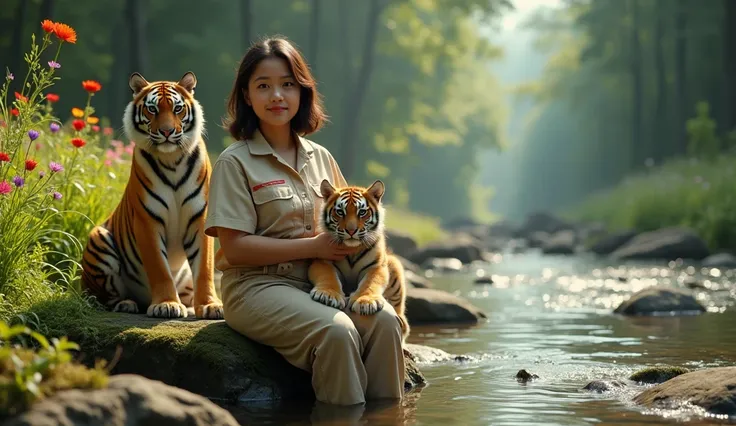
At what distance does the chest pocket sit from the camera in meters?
6.00

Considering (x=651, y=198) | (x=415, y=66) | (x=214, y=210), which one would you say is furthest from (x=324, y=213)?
(x=415, y=66)

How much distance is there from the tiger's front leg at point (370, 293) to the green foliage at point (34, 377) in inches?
77.6

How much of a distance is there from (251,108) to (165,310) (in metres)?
1.45

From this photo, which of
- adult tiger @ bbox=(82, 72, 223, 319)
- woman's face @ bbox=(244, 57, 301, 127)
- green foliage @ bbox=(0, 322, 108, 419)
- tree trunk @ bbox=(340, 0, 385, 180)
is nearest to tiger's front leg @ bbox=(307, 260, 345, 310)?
woman's face @ bbox=(244, 57, 301, 127)

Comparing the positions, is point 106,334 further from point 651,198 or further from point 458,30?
point 458,30

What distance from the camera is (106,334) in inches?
243

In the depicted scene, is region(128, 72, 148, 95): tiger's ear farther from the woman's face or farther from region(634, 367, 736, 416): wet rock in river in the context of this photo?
region(634, 367, 736, 416): wet rock in river

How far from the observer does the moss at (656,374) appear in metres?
6.50

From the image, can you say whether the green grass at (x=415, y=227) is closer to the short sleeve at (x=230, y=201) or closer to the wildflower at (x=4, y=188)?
the wildflower at (x=4, y=188)

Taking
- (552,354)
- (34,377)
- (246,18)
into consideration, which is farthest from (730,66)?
(34,377)

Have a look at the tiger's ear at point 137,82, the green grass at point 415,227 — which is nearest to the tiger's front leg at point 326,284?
the tiger's ear at point 137,82

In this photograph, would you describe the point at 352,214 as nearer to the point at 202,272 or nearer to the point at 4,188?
the point at 202,272

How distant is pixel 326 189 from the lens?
5.90 meters

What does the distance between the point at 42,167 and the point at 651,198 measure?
18.7 m
